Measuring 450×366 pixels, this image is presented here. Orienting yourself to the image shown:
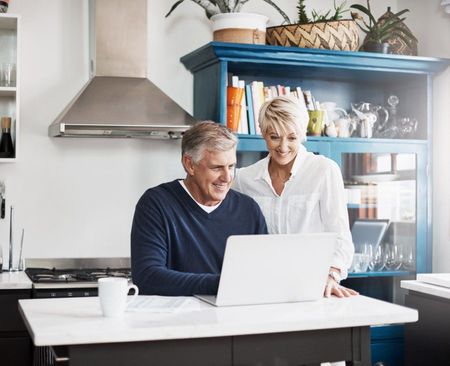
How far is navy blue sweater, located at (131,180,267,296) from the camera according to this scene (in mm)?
2414

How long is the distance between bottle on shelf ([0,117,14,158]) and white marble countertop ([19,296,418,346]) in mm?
1746

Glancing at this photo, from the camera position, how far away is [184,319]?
204 centimetres

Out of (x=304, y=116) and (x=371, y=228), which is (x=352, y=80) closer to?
(x=371, y=228)

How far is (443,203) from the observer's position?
4551 millimetres

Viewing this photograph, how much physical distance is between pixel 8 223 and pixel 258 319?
2356 mm

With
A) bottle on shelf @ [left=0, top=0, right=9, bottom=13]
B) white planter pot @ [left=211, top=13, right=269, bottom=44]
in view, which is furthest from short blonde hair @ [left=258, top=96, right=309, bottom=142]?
bottle on shelf @ [left=0, top=0, right=9, bottom=13]

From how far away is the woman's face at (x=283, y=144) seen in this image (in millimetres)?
2951

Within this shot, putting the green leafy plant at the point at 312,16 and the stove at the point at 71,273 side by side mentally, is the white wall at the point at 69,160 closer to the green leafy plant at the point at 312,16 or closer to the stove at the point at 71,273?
the stove at the point at 71,273

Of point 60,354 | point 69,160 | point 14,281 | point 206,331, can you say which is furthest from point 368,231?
point 60,354

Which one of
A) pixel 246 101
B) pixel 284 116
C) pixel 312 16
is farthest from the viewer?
pixel 312 16

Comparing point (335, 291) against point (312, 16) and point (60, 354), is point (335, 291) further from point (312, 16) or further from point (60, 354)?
point (312, 16)

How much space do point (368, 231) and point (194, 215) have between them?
2.06 m

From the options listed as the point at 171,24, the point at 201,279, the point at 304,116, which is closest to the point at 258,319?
the point at 201,279

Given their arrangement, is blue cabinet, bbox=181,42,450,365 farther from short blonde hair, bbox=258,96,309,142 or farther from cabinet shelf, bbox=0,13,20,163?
short blonde hair, bbox=258,96,309,142
